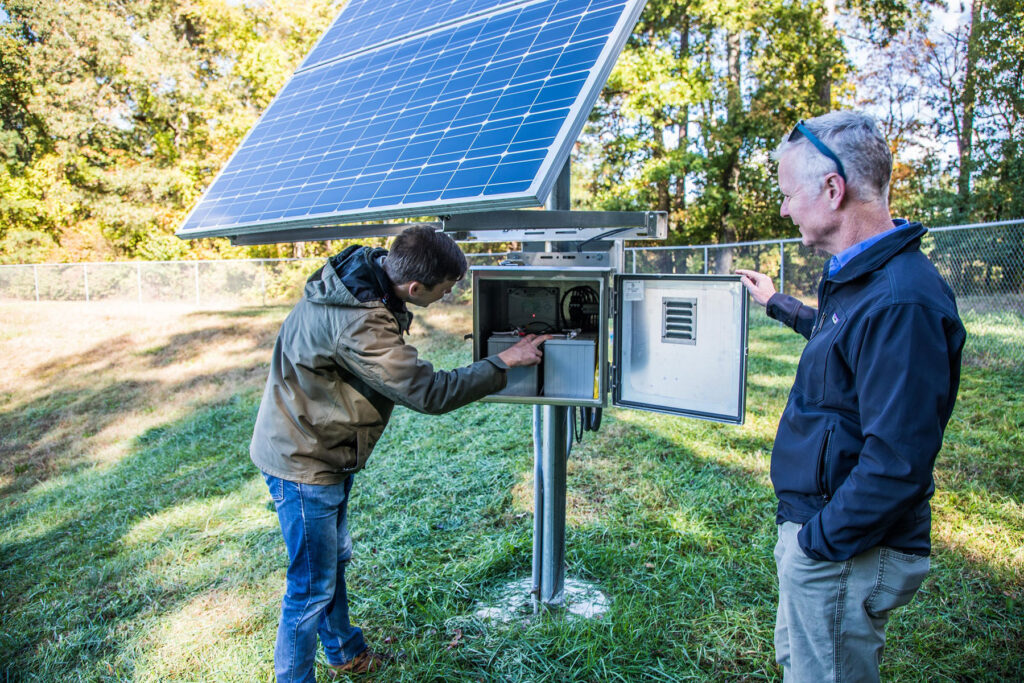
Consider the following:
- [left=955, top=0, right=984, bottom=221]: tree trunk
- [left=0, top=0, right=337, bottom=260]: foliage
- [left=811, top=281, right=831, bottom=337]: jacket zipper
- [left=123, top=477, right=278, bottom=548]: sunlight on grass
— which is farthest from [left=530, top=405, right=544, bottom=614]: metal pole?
[left=0, top=0, right=337, bottom=260]: foliage

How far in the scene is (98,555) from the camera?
4.16 metres

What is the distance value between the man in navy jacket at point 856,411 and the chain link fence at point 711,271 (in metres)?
5.64

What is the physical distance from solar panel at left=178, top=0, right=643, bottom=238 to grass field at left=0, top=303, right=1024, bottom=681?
6.68 ft

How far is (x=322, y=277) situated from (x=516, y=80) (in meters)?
1.13

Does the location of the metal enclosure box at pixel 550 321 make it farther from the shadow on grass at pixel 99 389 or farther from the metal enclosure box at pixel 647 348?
the shadow on grass at pixel 99 389

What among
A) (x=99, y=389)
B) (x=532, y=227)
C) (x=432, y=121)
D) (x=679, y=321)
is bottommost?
(x=99, y=389)

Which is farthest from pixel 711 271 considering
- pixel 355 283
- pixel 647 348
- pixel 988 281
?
pixel 355 283

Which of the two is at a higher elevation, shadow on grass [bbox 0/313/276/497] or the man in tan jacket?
the man in tan jacket

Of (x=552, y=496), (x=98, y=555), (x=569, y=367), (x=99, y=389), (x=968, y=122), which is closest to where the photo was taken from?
(x=569, y=367)

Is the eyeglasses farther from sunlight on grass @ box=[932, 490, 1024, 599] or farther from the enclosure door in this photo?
sunlight on grass @ box=[932, 490, 1024, 599]

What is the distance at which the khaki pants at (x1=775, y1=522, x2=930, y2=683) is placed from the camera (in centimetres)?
160

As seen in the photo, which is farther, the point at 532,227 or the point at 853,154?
the point at 532,227

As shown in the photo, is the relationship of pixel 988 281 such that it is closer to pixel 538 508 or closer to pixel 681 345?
pixel 681 345

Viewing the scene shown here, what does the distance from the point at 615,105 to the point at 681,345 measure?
22.0m
